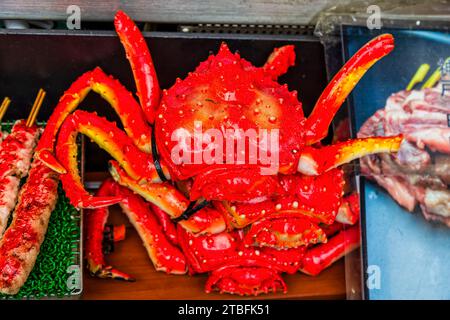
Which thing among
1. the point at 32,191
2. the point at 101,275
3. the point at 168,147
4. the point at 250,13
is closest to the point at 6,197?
the point at 32,191

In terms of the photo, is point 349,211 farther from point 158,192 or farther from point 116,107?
point 116,107

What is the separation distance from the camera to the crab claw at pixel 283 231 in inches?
88.1

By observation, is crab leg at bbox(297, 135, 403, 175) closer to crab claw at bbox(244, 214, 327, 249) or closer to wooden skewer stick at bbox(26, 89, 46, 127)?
crab claw at bbox(244, 214, 327, 249)

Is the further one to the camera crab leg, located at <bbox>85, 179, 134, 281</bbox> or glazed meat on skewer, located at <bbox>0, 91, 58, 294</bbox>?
crab leg, located at <bbox>85, 179, 134, 281</bbox>

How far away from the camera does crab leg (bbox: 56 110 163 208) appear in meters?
2.11

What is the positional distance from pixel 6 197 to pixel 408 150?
1569 mm

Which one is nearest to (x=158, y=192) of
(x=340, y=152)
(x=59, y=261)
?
(x=59, y=261)

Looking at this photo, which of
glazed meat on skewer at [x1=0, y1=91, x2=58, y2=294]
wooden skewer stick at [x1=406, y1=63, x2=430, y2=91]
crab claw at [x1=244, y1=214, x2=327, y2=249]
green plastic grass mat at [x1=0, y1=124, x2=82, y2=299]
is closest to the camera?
glazed meat on skewer at [x1=0, y1=91, x2=58, y2=294]

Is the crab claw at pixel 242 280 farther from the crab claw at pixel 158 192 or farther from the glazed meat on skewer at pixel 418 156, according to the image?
the glazed meat on skewer at pixel 418 156

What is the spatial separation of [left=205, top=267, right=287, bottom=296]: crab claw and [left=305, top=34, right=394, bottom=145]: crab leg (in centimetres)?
57

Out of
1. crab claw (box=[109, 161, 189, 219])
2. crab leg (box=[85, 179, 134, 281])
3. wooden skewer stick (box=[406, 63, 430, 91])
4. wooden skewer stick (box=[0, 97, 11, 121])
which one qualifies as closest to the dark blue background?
wooden skewer stick (box=[406, 63, 430, 91])

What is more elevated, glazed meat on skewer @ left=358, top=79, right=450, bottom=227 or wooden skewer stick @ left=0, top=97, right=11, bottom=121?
wooden skewer stick @ left=0, top=97, right=11, bottom=121

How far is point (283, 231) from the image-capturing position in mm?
Answer: 2238

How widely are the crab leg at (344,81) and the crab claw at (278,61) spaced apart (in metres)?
0.34
